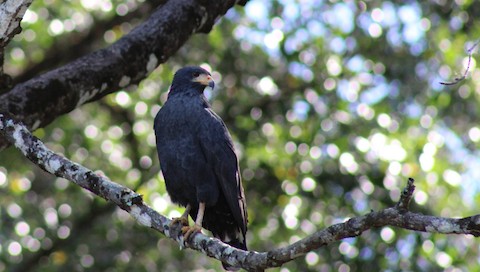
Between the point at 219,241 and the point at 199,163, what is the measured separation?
128cm

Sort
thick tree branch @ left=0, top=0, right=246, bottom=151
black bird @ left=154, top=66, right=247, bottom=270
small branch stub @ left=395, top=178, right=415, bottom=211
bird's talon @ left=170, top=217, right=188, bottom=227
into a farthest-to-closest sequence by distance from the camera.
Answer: black bird @ left=154, top=66, right=247, bottom=270, thick tree branch @ left=0, top=0, right=246, bottom=151, bird's talon @ left=170, top=217, right=188, bottom=227, small branch stub @ left=395, top=178, right=415, bottom=211

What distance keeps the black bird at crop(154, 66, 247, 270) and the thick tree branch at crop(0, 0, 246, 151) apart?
0.40 metres

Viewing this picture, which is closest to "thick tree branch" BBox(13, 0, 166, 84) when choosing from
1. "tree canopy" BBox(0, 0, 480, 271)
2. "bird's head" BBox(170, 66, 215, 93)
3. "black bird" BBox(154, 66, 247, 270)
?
"tree canopy" BBox(0, 0, 480, 271)

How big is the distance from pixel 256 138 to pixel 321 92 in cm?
84

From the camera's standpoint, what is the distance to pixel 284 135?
334 inches

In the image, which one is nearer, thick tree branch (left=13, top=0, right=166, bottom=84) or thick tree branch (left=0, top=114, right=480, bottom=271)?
thick tree branch (left=0, top=114, right=480, bottom=271)

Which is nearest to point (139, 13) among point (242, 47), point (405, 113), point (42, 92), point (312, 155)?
point (242, 47)

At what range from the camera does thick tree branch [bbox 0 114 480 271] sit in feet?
10.8

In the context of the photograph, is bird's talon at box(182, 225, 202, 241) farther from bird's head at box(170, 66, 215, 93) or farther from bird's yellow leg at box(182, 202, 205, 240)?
bird's head at box(170, 66, 215, 93)

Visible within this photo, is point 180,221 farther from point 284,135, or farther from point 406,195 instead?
point 284,135

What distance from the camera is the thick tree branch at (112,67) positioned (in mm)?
5184

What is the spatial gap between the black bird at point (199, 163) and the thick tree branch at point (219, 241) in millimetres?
545

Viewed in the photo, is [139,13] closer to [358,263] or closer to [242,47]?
[242,47]

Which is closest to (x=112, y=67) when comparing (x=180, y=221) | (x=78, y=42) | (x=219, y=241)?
(x=180, y=221)
